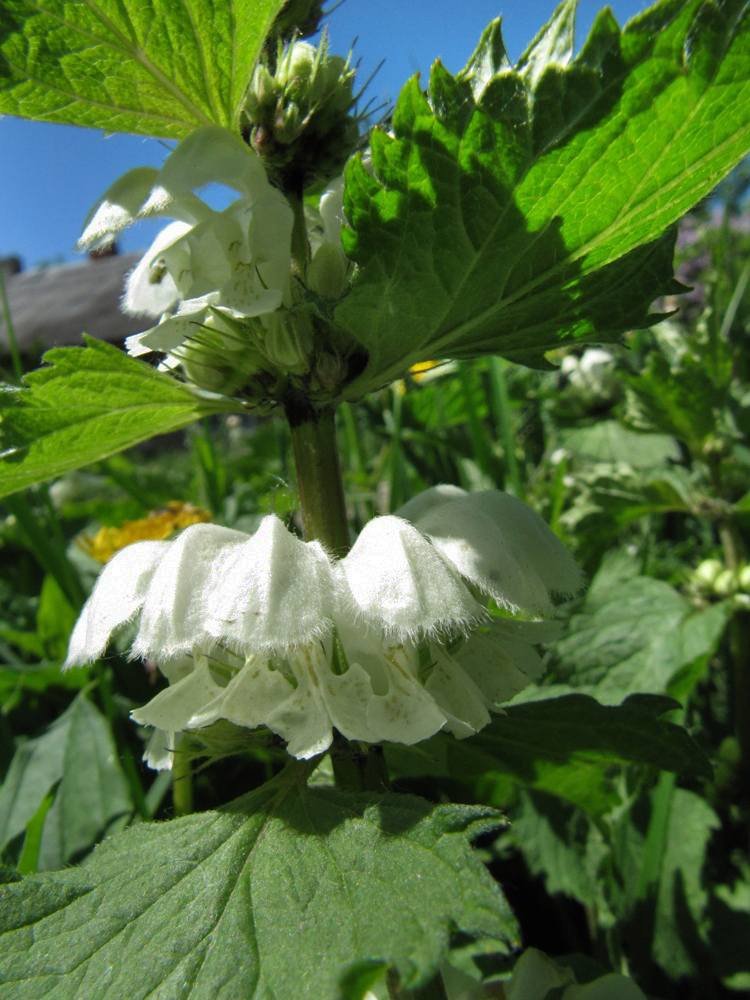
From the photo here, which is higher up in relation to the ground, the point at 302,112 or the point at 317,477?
the point at 302,112

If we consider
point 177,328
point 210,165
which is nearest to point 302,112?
point 210,165

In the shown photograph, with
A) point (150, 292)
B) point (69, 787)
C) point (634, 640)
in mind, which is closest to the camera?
point (150, 292)

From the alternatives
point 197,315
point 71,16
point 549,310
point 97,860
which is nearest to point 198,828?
point 97,860

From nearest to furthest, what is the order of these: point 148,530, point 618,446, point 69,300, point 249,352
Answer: point 249,352 < point 148,530 < point 618,446 < point 69,300

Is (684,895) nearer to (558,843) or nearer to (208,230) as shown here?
(558,843)

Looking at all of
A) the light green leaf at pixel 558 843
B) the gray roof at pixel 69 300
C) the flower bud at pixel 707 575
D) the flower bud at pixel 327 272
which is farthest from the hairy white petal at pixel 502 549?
the gray roof at pixel 69 300

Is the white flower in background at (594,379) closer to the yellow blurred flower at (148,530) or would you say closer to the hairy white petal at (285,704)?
the yellow blurred flower at (148,530)

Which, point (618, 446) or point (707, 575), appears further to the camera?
point (618, 446)
